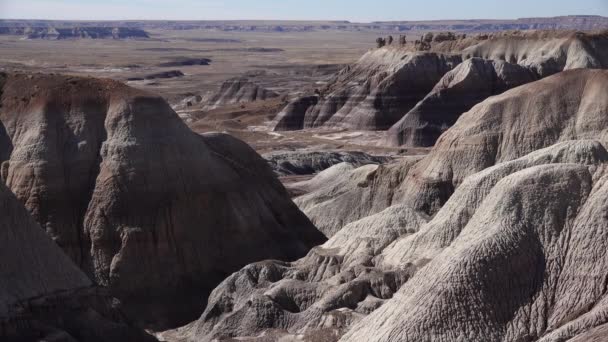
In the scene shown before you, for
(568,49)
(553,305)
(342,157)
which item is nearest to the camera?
(553,305)

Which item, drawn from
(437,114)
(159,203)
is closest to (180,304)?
(159,203)

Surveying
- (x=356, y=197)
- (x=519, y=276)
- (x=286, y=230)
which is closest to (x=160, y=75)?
(x=356, y=197)

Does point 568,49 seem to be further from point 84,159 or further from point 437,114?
point 84,159

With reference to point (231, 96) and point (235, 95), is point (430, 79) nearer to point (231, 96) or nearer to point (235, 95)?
point (231, 96)

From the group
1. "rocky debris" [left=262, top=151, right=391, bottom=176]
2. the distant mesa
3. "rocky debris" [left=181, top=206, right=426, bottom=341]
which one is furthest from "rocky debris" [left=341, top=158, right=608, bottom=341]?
the distant mesa

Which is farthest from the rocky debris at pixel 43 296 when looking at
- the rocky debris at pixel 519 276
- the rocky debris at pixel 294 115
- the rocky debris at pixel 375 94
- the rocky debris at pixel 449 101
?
the rocky debris at pixel 294 115

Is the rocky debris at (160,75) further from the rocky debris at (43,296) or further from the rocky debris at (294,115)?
the rocky debris at (43,296)
